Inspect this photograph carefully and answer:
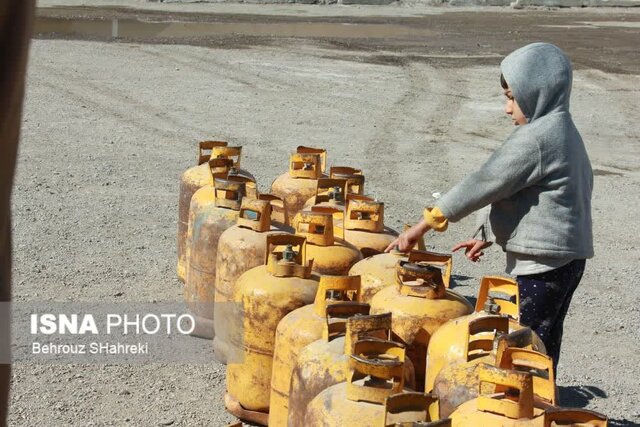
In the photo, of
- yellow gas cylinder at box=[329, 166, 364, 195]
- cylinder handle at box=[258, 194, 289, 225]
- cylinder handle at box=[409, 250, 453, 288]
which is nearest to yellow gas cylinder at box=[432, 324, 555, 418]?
cylinder handle at box=[409, 250, 453, 288]

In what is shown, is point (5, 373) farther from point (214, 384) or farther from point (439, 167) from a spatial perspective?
point (439, 167)

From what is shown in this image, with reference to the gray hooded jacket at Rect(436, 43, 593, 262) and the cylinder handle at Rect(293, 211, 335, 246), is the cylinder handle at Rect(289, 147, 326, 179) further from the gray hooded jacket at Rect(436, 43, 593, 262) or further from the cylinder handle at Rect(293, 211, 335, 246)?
the gray hooded jacket at Rect(436, 43, 593, 262)

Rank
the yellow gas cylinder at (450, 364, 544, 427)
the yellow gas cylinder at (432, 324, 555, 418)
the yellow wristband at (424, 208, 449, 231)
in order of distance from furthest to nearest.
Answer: the yellow wristband at (424, 208, 449, 231) < the yellow gas cylinder at (432, 324, 555, 418) < the yellow gas cylinder at (450, 364, 544, 427)

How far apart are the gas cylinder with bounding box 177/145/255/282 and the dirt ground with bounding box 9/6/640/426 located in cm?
26

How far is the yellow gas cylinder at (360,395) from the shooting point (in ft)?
9.86

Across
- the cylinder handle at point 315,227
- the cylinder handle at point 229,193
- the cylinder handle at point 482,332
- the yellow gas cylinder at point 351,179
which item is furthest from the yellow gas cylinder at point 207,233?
the cylinder handle at point 482,332

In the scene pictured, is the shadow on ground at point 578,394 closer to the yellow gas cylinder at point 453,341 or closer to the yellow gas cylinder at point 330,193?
the yellow gas cylinder at point 453,341

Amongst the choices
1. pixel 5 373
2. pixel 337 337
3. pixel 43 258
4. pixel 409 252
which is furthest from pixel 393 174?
pixel 5 373

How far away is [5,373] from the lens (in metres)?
1.17

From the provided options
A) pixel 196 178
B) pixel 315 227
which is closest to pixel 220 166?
pixel 196 178

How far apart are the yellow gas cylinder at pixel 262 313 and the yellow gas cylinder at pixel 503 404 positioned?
133 cm

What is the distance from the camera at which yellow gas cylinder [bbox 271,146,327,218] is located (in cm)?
575

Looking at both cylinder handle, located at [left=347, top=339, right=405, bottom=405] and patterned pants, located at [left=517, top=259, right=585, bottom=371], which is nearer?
cylinder handle, located at [left=347, top=339, right=405, bottom=405]

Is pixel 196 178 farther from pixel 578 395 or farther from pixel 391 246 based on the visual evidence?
pixel 578 395
